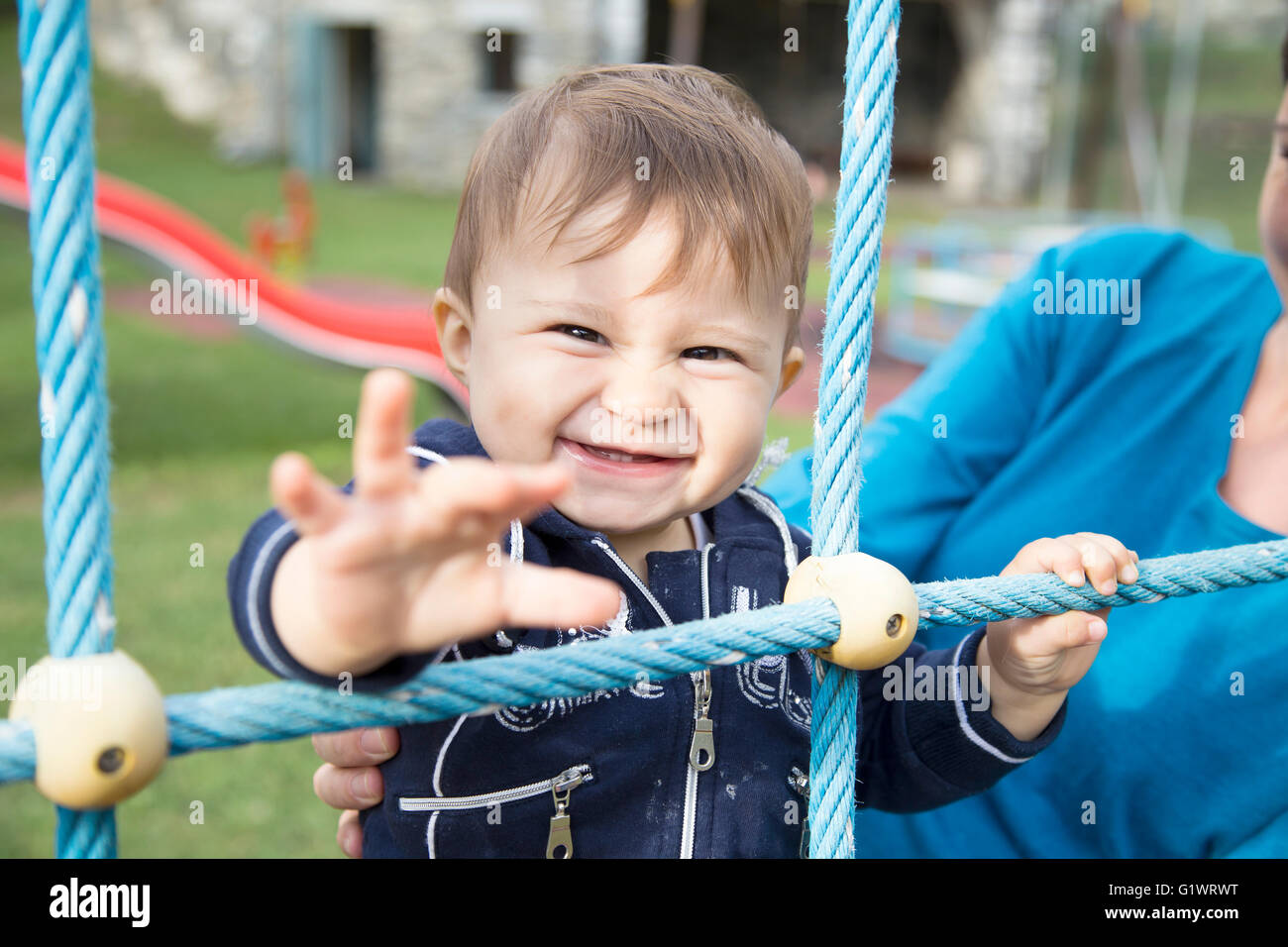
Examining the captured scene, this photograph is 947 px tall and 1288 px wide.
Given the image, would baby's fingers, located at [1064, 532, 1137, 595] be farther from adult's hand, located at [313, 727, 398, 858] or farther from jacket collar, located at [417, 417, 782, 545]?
adult's hand, located at [313, 727, 398, 858]

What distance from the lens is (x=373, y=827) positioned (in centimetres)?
102

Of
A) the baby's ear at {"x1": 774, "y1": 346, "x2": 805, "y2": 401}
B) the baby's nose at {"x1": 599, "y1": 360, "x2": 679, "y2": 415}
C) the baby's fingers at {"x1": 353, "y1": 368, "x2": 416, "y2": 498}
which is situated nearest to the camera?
the baby's fingers at {"x1": 353, "y1": 368, "x2": 416, "y2": 498}

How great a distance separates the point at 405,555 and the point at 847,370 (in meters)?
0.39

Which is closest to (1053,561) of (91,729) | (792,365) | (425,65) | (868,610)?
(868,610)

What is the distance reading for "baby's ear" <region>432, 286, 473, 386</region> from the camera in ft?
3.29

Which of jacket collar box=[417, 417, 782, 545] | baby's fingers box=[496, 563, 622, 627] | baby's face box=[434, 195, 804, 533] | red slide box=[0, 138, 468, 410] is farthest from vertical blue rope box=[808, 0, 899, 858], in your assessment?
red slide box=[0, 138, 468, 410]

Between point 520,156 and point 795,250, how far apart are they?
249 mm

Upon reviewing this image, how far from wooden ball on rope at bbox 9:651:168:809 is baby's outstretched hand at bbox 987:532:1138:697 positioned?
0.65 meters

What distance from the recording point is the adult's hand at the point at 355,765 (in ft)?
3.16

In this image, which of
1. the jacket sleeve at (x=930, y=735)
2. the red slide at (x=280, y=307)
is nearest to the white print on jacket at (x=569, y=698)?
the jacket sleeve at (x=930, y=735)

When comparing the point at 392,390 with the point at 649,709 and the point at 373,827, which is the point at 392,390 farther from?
the point at 373,827

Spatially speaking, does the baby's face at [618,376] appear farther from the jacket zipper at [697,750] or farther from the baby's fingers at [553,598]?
the baby's fingers at [553,598]

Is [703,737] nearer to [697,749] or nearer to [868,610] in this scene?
[697,749]

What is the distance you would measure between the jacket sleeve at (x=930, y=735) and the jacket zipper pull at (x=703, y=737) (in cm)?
20
